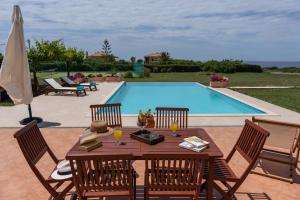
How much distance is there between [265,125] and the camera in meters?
4.58

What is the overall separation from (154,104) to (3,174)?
364 inches

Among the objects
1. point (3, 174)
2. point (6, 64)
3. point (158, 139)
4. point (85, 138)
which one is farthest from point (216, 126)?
point (6, 64)

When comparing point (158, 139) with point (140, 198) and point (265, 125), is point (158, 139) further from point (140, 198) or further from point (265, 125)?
point (265, 125)

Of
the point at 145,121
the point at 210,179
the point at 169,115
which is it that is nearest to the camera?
the point at 210,179

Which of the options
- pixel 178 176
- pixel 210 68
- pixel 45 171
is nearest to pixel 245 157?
pixel 178 176

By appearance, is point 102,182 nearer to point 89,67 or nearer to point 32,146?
point 32,146

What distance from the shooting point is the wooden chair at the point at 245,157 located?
3224 millimetres

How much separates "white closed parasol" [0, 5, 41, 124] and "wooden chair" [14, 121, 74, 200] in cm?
347

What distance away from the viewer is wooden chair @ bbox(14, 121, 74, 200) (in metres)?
3.10

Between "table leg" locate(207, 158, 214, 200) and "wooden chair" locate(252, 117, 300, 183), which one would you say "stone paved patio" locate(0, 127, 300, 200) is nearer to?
"wooden chair" locate(252, 117, 300, 183)

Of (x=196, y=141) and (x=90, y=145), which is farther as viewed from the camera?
(x=196, y=141)

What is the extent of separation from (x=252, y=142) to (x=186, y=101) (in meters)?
10.4

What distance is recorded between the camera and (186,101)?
13930 mm

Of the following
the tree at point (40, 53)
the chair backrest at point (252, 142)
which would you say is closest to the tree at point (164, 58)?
the tree at point (40, 53)
